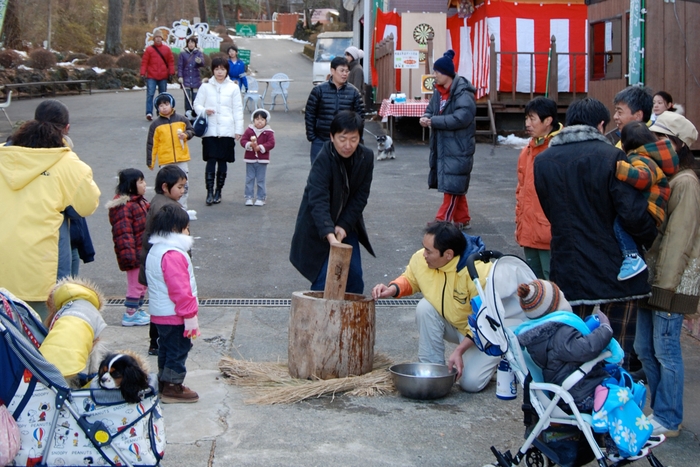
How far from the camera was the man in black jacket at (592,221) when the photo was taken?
13.8 ft

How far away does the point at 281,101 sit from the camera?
25328mm

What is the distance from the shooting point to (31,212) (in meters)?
4.58

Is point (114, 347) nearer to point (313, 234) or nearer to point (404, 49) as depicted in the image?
point (313, 234)

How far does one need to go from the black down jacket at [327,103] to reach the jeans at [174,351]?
14.6 ft

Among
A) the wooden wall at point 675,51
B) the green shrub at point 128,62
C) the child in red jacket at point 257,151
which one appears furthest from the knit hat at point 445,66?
the green shrub at point 128,62

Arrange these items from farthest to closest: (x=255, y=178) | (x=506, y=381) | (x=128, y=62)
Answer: (x=128, y=62), (x=255, y=178), (x=506, y=381)

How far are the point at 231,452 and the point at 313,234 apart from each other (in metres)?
1.82

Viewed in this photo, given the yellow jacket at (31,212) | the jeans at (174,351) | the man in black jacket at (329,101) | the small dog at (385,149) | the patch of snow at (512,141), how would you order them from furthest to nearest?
the patch of snow at (512,141) < the small dog at (385,149) < the man in black jacket at (329,101) < the jeans at (174,351) < the yellow jacket at (31,212)

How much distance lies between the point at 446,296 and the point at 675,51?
6.01 m

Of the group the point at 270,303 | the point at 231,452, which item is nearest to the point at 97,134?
the point at 270,303

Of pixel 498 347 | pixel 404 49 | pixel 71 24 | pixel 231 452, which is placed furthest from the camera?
pixel 71 24

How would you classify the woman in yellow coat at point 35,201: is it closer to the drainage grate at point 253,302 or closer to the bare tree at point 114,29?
the drainage grate at point 253,302

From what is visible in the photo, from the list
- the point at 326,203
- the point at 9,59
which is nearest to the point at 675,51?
the point at 326,203

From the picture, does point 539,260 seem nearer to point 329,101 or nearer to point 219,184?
point 329,101
